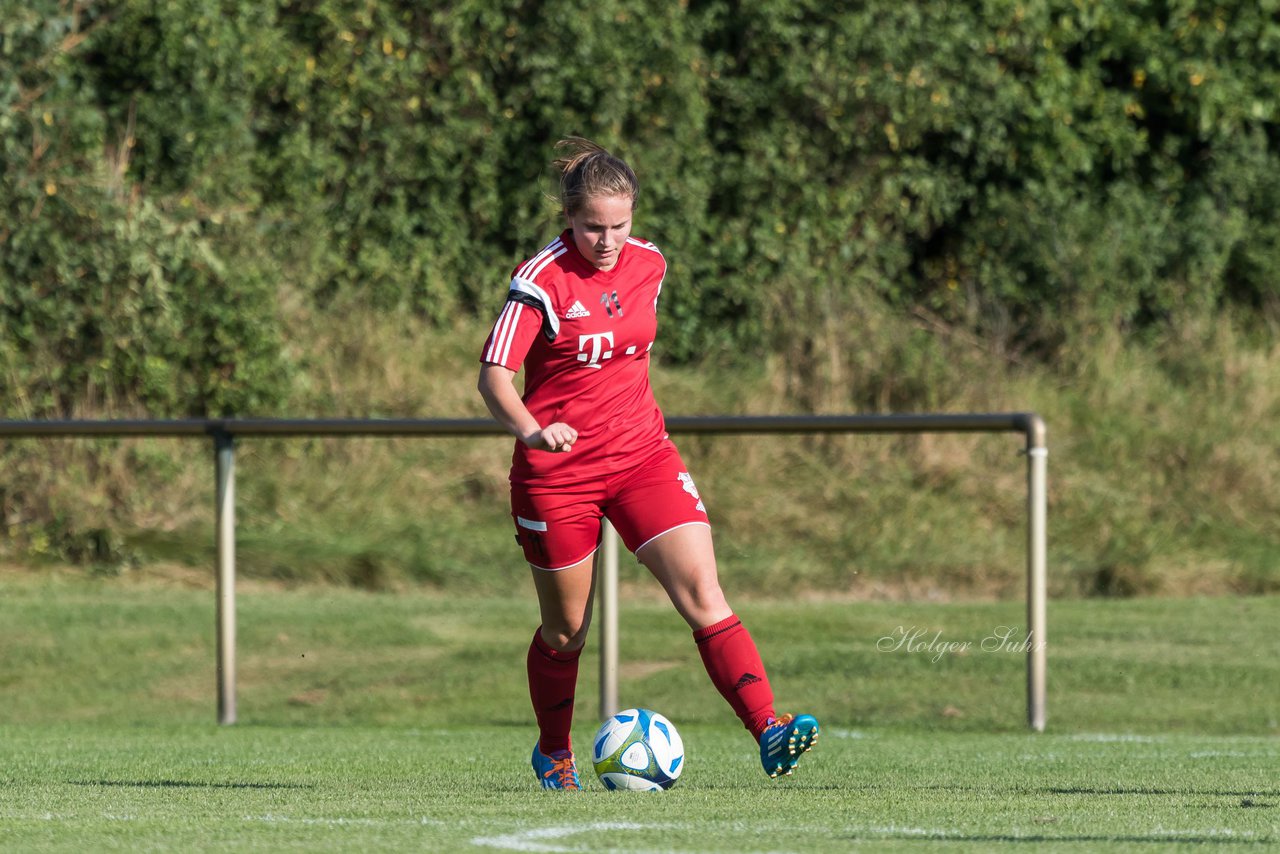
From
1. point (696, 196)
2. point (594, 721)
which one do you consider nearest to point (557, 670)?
point (594, 721)

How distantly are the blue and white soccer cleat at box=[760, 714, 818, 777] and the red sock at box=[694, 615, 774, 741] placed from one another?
111 millimetres

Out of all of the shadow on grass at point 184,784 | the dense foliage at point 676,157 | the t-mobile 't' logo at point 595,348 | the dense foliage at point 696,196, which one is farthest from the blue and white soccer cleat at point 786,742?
the dense foliage at point 676,157

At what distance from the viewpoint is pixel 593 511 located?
18.0 feet

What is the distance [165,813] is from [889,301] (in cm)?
1398

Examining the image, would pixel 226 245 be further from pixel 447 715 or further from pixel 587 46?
pixel 447 715

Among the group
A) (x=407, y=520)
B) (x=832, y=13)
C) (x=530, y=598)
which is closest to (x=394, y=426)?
(x=530, y=598)

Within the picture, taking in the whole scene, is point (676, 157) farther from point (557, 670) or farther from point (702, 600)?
point (702, 600)

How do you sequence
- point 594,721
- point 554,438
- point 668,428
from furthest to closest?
point 594,721 → point 668,428 → point 554,438

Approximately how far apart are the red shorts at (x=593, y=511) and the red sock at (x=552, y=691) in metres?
0.35

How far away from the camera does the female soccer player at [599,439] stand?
5.29m

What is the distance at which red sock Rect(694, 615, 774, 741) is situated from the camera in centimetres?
542

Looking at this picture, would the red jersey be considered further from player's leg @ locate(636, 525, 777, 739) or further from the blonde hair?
player's leg @ locate(636, 525, 777, 739)

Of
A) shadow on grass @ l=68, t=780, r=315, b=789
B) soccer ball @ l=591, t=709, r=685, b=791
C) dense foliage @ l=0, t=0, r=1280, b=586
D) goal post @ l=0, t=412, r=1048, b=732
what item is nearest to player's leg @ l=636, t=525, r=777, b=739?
soccer ball @ l=591, t=709, r=685, b=791

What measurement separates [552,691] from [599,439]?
0.85 metres
